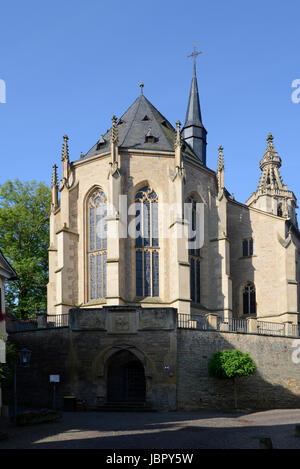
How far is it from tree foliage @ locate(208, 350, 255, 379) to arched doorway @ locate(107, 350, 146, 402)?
3288mm

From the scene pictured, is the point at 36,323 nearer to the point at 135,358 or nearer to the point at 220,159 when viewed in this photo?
the point at 135,358

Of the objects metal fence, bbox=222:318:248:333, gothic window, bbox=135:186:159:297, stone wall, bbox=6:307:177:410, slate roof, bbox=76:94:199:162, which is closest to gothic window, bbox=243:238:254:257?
slate roof, bbox=76:94:199:162

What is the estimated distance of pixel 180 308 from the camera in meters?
32.6

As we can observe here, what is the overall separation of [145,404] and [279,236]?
58.0 feet

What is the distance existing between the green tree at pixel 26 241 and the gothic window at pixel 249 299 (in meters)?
13.6

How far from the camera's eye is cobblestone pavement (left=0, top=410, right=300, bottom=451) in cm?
1523

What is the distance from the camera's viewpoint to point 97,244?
3584cm

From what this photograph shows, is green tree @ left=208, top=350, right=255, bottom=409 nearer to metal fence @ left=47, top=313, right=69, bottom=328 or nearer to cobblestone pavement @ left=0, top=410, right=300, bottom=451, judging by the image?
cobblestone pavement @ left=0, top=410, right=300, bottom=451

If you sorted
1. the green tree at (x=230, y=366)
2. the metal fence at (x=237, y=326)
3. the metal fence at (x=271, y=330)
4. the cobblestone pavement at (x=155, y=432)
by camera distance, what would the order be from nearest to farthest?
1. the cobblestone pavement at (x=155, y=432)
2. the green tree at (x=230, y=366)
3. the metal fence at (x=237, y=326)
4. the metal fence at (x=271, y=330)

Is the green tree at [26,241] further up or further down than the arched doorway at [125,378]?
further up

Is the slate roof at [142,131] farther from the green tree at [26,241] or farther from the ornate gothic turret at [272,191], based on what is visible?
the ornate gothic turret at [272,191]

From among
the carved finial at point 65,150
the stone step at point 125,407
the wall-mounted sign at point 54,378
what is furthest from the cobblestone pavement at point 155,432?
the carved finial at point 65,150

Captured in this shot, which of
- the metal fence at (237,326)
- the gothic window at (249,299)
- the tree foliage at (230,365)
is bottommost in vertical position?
the tree foliage at (230,365)

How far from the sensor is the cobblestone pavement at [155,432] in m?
15.2
